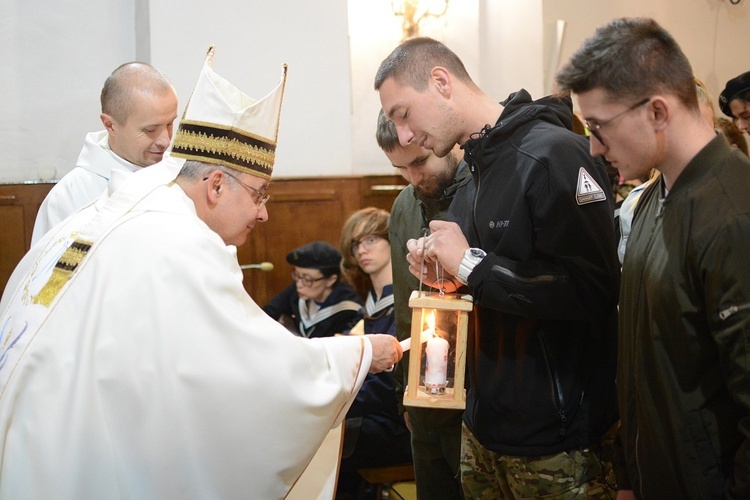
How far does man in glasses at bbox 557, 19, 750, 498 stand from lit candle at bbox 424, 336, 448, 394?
21.9 inches

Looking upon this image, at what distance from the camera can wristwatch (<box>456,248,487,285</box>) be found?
2.28 meters

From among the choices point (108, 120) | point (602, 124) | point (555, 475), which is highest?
point (108, 120)

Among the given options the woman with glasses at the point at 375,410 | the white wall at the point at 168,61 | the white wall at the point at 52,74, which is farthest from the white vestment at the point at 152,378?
the white wall at the point at 52,74

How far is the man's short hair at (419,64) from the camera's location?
8.49ft

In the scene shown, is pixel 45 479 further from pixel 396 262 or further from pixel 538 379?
pixel 396 262

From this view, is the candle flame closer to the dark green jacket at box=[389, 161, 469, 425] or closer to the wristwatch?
the wristwatch

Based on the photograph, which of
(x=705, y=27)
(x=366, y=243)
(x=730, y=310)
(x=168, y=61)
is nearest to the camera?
(x=730, y=310)

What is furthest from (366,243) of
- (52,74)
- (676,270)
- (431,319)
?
(52,74)

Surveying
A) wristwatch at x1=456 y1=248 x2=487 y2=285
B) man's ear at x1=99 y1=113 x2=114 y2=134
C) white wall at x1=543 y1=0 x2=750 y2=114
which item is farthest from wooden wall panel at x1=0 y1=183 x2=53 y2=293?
white wall at x1=543 y1=0 x2=750 y2=114

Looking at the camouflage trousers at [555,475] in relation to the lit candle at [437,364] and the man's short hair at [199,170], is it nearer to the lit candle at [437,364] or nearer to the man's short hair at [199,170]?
the lit candle at [437,364]

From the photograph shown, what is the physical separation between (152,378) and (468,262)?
2.98 ft

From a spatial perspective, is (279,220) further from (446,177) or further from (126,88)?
(446,177)

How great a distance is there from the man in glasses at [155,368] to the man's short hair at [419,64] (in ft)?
2.15

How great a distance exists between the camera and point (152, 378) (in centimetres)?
199
